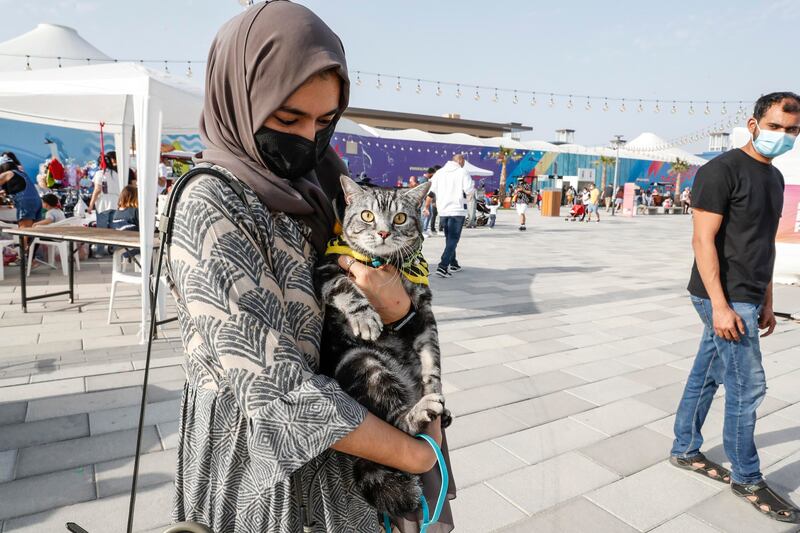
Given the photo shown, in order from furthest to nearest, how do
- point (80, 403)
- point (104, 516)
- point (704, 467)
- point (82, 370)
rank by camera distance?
point (82, 370) → point (80, 403) → point (704, 467) → point (104, 516)

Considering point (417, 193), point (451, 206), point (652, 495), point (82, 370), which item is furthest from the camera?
point (451, 206)

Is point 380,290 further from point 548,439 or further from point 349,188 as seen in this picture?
point 548,439

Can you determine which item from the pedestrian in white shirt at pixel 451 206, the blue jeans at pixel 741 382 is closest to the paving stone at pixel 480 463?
the blue jeans at pixel 741 382

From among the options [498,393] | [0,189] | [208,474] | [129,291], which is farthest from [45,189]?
[208,474]

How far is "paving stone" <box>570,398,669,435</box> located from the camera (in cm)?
336

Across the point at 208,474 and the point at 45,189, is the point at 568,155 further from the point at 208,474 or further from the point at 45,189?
the point at 208,474

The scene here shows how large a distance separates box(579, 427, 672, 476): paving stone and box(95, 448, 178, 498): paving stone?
7.92 ft

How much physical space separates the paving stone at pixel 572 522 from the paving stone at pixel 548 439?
1.47ft

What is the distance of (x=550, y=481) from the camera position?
2.72 meters

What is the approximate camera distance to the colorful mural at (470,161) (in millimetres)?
24531

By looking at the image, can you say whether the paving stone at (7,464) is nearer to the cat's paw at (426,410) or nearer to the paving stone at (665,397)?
the cat's paw at (426,410)

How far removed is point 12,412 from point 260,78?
352 centimetres

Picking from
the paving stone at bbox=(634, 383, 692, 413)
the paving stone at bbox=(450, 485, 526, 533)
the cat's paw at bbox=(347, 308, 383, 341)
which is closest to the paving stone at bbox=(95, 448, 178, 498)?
the paving stone at bbox=(450, 485, 526, 533)

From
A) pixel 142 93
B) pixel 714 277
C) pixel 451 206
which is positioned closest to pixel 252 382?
pixel 714 277
